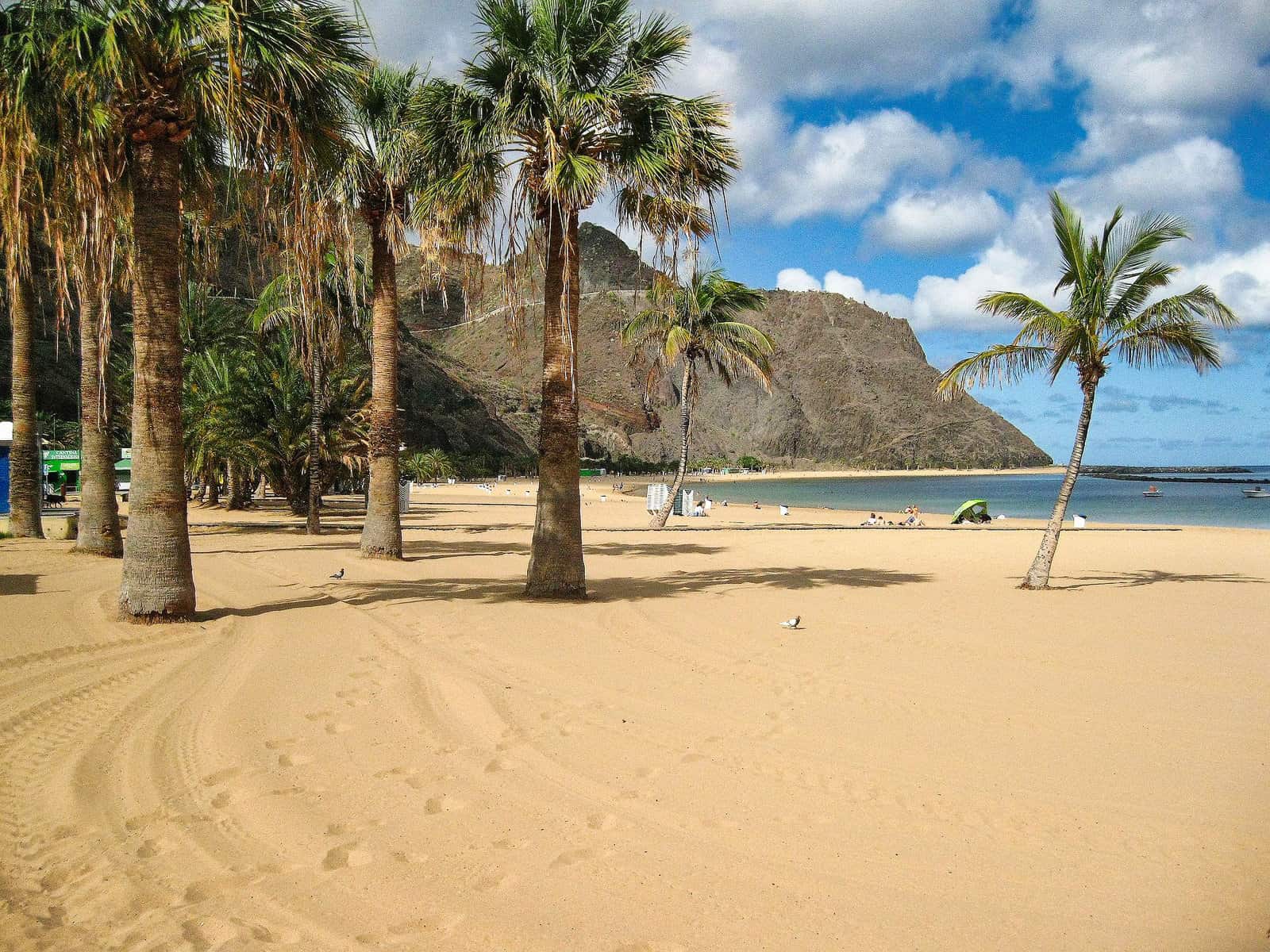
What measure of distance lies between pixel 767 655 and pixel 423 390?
9382cm

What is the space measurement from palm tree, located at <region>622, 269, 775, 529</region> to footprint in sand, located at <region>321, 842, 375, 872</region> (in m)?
21.5

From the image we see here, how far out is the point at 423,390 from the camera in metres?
96.1

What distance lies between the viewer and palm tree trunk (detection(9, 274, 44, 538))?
45.3 ft

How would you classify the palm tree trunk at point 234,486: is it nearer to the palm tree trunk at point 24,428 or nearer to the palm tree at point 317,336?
the palm tree at point 317,336

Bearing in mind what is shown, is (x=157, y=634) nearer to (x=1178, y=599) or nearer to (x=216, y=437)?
(x=1178, y=599)

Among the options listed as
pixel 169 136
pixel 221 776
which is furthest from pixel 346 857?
pixel 169 136

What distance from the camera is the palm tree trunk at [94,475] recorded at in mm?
12344

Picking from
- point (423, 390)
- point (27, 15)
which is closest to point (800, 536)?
point (27, 15)

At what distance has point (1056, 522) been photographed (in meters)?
12.3

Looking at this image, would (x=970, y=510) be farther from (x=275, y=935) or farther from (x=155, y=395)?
(x=275, y=935)

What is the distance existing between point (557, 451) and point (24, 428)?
11116 mm

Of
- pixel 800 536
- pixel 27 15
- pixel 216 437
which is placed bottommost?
pixel 800 536

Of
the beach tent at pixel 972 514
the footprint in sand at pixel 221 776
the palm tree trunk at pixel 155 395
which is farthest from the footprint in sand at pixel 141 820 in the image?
the beach tent at pixel 972 514

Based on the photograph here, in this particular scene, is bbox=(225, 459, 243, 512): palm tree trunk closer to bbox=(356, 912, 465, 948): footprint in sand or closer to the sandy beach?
the sandy beach
